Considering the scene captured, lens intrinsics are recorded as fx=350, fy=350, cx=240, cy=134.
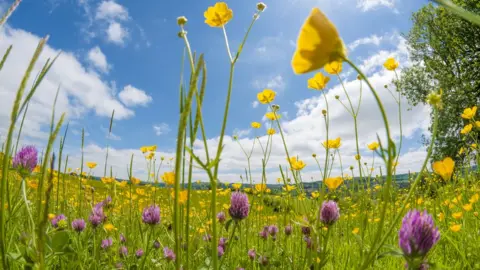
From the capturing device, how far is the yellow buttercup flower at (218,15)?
4.71ft

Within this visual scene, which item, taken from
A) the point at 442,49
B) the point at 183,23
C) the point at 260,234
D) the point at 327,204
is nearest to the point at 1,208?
the point at 183,23

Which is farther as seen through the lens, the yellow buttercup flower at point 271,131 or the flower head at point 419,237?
the yellow buttercup flower at point 271,131

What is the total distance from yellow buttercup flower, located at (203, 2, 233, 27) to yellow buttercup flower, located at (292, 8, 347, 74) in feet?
2.93

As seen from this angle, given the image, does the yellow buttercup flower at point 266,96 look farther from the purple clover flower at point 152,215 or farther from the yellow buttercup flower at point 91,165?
the yellow buttercup flower at point 91,165

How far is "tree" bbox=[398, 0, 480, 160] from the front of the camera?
1878cm

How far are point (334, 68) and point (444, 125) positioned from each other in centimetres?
2067

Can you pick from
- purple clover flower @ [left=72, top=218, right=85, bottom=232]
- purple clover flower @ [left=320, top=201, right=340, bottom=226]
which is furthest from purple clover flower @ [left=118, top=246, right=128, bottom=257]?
purple clover flower @ [left=320, top=201, right=340, bottom=226]

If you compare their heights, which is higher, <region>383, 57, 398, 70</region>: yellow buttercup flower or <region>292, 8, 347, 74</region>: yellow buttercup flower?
<region>383, 57, 398, 70</region>: yellow buttercup flower

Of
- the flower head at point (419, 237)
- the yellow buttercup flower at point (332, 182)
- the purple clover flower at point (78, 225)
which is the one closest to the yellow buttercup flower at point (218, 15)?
the flower head at point (419, 237)

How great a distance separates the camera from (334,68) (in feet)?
6.49

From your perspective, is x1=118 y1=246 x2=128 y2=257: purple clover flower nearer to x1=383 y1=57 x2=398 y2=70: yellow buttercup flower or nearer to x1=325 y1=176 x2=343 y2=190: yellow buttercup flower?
x1=325 y1=176 x2=343 y2=190: yellow buttercup flower

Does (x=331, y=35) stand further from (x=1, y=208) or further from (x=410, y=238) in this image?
(x=1, y=208)

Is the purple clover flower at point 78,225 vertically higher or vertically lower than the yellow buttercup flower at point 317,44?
lower

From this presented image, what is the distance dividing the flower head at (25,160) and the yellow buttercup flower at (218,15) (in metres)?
0.92
